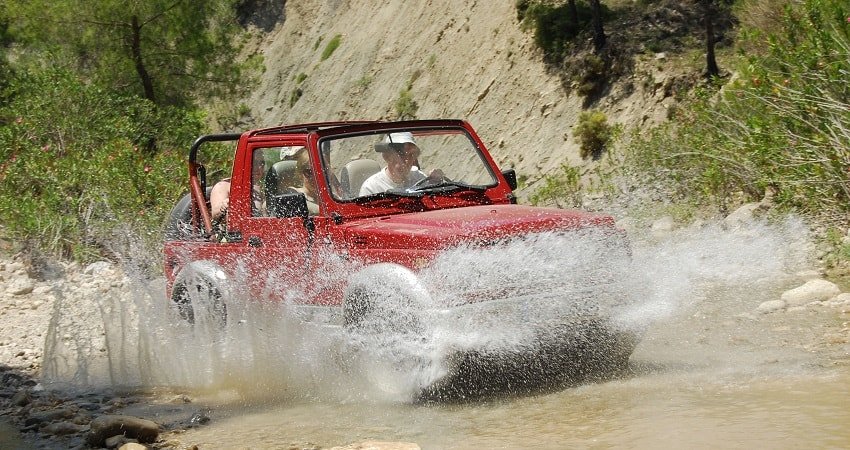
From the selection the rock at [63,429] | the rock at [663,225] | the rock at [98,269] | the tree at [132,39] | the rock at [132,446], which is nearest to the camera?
the rock at [132,446]

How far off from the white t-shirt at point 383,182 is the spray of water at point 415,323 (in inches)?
26.9

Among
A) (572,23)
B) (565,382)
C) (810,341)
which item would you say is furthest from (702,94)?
(572,23)

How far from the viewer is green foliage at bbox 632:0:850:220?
10125mm

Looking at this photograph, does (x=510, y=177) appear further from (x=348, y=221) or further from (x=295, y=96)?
(x=295, y=96)

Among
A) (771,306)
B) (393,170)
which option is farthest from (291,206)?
(771,306)

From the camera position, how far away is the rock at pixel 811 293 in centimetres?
837

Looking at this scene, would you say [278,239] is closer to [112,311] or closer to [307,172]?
[307,172]

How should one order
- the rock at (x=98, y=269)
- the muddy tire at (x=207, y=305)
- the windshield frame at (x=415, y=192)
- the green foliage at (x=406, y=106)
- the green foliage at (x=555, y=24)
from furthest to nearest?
the green foliage at (x=406, y=106) < the green foliage at (x=555, y=24) < the rock at (x=98, y=269) < the muddy tire at (x=207, y=305) < the windshield frame at (x=415, y=192)

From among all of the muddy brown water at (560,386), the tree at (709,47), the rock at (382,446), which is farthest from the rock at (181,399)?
the tree at (709,47)

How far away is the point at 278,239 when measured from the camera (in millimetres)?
7172

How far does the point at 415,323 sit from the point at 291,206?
145cm

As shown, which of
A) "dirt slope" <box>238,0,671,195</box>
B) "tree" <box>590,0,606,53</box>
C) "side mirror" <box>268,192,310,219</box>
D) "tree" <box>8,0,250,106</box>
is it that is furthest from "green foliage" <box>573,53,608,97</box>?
"side mirror" <box>268,192,310,219</box>

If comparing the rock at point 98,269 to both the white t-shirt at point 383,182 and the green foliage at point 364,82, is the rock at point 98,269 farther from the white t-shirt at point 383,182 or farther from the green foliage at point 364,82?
the green foliage at point 364,82

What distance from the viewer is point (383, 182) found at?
718 cm
